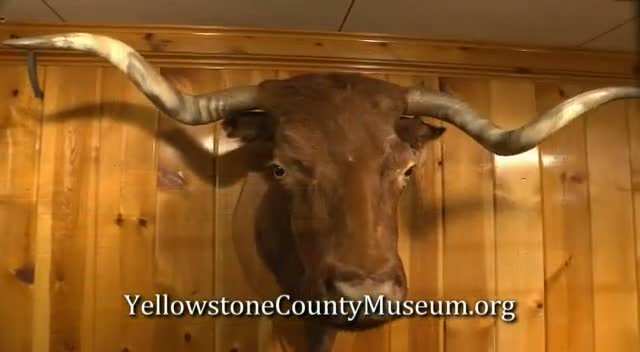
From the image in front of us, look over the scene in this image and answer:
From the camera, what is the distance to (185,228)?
155 cm

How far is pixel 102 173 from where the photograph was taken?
156 cm

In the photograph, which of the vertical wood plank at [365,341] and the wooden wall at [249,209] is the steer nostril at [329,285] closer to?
the wooden wall at [249,209]

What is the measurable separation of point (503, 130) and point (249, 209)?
0.82 m

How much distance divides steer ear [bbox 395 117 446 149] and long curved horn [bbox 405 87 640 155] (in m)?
0.03

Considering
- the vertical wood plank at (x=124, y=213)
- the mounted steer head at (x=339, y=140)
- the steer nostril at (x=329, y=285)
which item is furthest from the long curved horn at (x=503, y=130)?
the vertical wood plank at (x=124, y=213)

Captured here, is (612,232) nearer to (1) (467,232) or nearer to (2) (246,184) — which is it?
(1) (467,232)

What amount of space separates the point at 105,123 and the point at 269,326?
0.88 meters

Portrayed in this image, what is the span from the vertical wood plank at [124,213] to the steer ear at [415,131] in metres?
0.83

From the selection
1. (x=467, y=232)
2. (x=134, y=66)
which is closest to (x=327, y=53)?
(x=134, y=66)

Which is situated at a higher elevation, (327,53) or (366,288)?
(327,53)

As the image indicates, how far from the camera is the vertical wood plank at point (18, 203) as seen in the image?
1.50m

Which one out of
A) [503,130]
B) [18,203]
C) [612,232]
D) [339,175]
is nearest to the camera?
[339,175]

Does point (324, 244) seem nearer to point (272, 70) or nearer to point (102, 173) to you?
point (272, 70)

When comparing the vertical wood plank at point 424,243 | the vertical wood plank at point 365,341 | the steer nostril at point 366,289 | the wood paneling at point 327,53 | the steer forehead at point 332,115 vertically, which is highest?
the wood paneling at point 327,53
